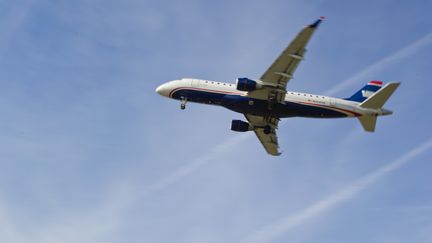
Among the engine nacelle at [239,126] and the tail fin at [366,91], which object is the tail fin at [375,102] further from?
the engine nacelle at [239,126]

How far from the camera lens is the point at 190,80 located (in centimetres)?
9712

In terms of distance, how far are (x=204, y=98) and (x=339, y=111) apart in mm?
18767

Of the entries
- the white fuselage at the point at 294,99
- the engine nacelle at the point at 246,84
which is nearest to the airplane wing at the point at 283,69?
the engine nacelle at the point at 246,84

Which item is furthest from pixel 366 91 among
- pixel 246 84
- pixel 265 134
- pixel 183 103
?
pixel 183 103

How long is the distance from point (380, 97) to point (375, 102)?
1.35 m

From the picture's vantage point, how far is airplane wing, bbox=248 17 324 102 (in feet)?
268

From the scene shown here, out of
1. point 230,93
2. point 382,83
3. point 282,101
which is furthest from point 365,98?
point 230,93

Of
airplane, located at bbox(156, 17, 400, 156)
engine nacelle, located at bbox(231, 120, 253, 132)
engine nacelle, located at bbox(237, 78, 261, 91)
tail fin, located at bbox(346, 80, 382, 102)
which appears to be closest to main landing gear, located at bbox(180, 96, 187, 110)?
airplane, located at bbox(156, 17, 400, 156)

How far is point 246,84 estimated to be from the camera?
299 ft

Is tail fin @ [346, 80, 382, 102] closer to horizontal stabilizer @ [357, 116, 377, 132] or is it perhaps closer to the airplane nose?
horizontal stabilizer @ [357, 116, 377, 132]

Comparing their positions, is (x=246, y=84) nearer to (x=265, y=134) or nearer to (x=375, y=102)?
(x=265, y=134)

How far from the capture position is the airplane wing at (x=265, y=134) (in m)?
A: 102

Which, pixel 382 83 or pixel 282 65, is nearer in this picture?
pixel 282 65

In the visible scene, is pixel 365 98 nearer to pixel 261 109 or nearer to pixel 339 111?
pixel 339 111
